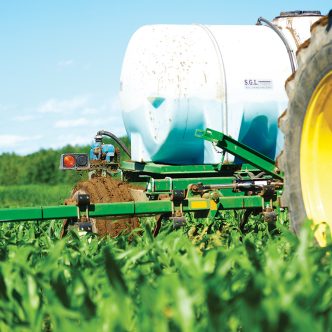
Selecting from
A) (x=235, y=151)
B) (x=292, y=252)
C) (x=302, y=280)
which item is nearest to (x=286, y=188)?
(x=292, y=252)

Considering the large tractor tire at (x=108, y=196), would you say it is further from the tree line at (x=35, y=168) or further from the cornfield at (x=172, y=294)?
the tree line at (x=35, y=168)

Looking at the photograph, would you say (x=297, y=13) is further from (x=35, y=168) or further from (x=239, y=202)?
(x=35, y=168)

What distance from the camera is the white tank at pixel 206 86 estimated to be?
6.43 m

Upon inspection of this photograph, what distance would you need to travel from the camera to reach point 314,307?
2.52m

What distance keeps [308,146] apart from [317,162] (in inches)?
4.1

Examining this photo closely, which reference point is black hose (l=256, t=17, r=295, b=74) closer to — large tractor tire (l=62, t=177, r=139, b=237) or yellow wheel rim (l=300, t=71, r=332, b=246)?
large tractor tire (l=62, t=177, r=139, b=237)

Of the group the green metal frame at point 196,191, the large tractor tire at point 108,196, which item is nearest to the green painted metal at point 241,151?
the green metal frame at point 196,191

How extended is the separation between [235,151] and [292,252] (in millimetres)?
2363

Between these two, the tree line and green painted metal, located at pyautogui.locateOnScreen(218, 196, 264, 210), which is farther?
the tree line

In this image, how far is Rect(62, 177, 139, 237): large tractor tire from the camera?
22.2 feet

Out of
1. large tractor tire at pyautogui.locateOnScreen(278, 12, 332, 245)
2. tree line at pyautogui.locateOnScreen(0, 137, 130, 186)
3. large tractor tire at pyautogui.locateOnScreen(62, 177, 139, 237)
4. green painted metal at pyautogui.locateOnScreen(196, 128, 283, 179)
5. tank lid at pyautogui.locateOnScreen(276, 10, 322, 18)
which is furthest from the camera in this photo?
tree line at pyautogui.locateOnScreen(0, 137, 130, 186)

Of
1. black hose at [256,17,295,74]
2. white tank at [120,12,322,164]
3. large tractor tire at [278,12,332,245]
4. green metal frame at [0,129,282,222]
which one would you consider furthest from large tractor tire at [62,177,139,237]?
large tractor tire at [278,12,332,245]

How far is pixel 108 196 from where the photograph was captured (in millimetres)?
6938

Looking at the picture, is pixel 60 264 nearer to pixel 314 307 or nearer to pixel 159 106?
pixel 314 307
